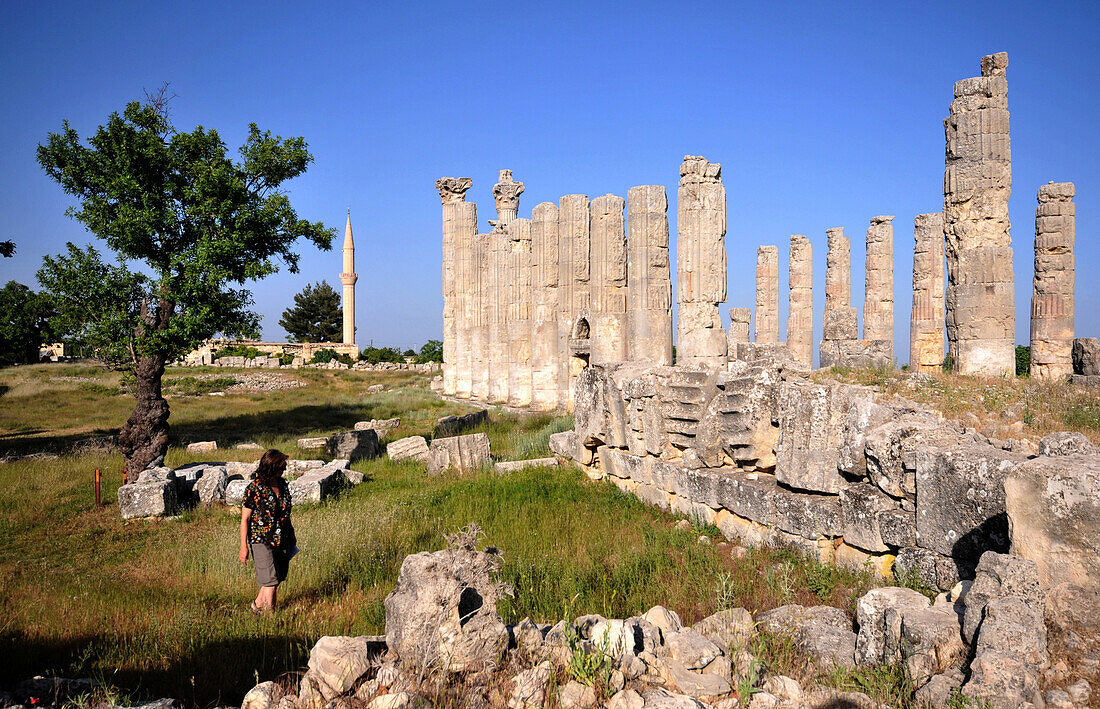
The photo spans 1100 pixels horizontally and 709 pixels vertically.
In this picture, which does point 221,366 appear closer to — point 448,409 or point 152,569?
point 448,409

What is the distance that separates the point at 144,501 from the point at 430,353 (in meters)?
48.3

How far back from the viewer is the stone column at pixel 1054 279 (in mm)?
18594

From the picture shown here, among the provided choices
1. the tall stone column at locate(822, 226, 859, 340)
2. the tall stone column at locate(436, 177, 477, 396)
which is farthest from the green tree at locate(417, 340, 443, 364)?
the tall stone column at locate(822, 226, 859, 340)

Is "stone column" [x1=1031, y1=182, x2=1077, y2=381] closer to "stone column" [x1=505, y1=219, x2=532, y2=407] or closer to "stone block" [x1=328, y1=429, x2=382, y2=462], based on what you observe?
"stone column" [x1=505, y1=219, x2=532, y2=407]

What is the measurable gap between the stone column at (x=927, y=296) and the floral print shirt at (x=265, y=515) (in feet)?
69.6

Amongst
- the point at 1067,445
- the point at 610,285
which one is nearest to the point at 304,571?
the point at 1067,445

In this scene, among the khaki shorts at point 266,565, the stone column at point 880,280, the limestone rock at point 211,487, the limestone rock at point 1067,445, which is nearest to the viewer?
the limestone rock at point 1067,445

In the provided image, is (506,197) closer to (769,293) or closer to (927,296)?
(769,293)

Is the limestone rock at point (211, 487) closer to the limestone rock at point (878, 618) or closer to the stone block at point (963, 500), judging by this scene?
the limestone rock at point (878, 618)

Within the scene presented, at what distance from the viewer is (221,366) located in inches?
1764

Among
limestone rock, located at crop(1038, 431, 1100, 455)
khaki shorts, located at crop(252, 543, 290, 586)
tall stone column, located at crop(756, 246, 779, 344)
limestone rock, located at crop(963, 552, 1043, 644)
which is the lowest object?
khaki shorts, located at crop(252, 543, 290, 586)

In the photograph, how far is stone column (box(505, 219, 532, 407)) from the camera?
86.8 feet

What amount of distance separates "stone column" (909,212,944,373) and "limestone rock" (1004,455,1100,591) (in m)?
19.9

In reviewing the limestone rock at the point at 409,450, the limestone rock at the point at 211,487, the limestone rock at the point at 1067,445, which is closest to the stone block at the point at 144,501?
the limestone rock at the point at 211,487
